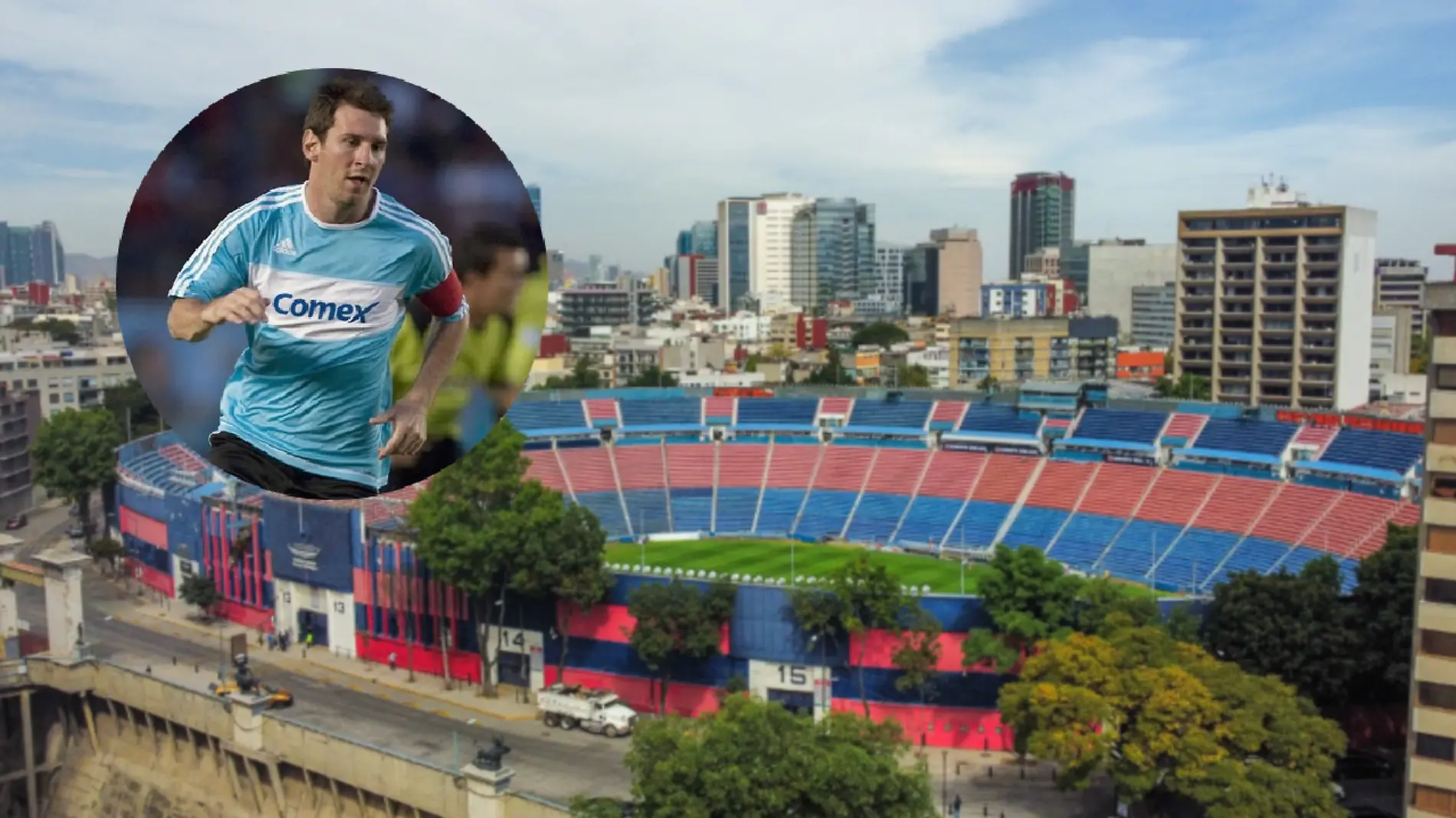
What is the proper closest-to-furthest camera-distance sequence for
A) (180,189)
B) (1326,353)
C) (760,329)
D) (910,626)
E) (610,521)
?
(180,189) < (910,626) < (610,521) < (1326,353) < (760,329)

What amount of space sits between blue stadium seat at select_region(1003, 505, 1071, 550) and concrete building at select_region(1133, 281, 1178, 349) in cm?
8615

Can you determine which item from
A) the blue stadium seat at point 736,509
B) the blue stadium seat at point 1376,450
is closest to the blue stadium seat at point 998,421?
the blue stadium seat at point 736,509

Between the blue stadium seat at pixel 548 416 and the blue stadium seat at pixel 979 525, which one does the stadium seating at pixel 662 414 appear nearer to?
the blue stadium seat at pixel 548 416

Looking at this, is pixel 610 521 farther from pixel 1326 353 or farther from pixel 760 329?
pixel 760 329

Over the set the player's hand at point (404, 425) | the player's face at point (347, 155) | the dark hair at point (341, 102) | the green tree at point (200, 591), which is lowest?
the green tree at point (200, 591)

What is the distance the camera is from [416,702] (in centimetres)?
3466

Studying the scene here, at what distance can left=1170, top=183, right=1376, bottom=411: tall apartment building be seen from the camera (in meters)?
65.4

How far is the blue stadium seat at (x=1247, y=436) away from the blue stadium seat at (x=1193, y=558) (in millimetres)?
5202

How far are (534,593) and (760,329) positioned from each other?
347ft

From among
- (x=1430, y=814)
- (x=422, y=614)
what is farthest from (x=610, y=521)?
(x=1430, y=814)

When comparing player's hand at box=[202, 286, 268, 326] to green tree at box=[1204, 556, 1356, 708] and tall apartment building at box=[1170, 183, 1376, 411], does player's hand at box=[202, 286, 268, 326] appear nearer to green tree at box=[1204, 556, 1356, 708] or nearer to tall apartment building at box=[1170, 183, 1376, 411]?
green tree at box=[1204, 556, 1356, 708]

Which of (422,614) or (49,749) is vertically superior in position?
(422,614)

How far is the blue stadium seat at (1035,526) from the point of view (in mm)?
46188

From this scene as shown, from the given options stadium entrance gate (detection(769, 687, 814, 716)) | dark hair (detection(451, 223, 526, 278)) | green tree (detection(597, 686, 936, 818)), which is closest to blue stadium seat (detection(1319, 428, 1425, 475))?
stadium entrance gate (detection(769, 687, 814, 716))
